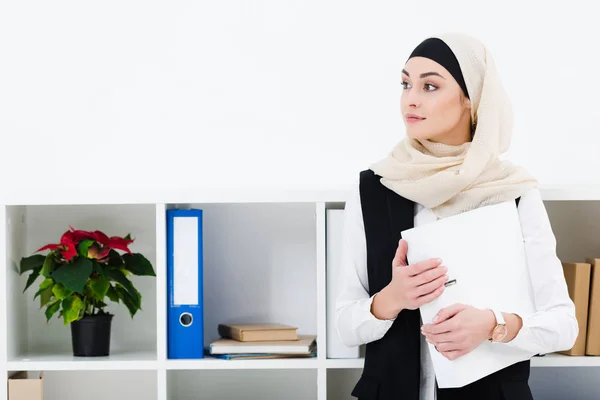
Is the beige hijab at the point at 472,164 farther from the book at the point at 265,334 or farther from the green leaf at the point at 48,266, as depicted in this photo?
the green leaf at the point at 48,266

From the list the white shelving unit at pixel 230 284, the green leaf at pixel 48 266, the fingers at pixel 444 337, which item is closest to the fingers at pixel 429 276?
the fingers at pixel 444 337

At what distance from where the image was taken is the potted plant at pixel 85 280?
2.15 m

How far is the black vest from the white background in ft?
2.14

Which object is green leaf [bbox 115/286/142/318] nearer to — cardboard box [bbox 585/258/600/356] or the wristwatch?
the wristwatch

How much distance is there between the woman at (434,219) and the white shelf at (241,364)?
0.96 ft

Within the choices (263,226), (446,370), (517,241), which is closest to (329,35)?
(263,226)

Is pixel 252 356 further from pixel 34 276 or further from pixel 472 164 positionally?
pixel 472 164

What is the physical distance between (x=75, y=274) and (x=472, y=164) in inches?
41.4

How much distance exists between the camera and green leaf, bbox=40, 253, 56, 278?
215 cm

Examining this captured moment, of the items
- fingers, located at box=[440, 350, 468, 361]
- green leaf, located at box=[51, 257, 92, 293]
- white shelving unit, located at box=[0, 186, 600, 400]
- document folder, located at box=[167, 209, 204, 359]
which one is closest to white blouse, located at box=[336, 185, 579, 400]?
fingers, located at box=[440, 350, 468, 361]

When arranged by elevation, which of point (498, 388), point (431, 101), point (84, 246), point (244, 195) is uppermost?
point (431, 101)

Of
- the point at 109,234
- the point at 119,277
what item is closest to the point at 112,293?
the point at 119,277

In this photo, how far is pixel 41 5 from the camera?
2520 millimetres

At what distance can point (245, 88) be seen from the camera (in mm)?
2525
